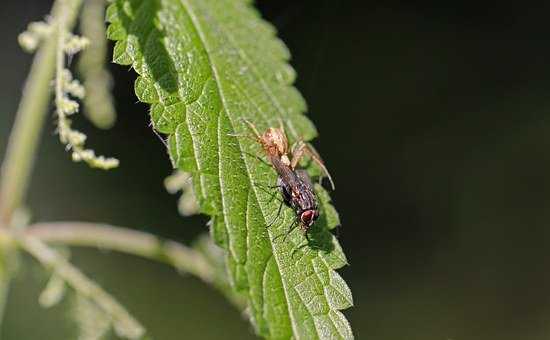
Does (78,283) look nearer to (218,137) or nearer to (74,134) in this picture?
(74,134)

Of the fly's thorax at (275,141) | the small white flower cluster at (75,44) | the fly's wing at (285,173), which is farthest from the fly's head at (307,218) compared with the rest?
the small white flower cluster at (75,44)

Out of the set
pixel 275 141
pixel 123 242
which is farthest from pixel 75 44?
pixel 123 242

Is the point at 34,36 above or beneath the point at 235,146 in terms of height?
above

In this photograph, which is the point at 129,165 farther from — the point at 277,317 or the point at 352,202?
the point at 277,317

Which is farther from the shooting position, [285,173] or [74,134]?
[285,173]

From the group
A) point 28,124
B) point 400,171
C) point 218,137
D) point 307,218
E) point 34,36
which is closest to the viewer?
point 218,137

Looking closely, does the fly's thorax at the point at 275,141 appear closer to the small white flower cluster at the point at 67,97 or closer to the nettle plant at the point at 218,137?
the nettle plant at the point at 218,137
